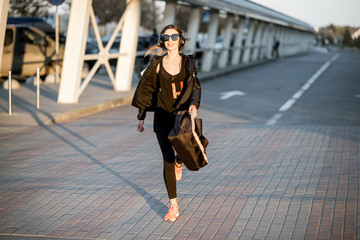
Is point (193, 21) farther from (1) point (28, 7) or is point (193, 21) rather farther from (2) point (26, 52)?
(1) point (28, 7)

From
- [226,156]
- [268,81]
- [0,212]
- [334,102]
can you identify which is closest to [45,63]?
[268,81]

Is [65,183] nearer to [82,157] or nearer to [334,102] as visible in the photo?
[82,157]

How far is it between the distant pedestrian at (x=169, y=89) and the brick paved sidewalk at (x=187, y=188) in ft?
1.73

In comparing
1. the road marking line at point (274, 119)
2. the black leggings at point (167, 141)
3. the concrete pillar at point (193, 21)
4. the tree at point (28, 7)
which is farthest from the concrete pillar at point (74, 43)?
the tree at point (28, 7)

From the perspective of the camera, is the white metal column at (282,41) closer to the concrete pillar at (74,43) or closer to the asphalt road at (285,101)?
the asphalt road at (285,101)

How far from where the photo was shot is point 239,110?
48.1ft

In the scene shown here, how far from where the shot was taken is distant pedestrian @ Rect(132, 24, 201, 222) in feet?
17.8

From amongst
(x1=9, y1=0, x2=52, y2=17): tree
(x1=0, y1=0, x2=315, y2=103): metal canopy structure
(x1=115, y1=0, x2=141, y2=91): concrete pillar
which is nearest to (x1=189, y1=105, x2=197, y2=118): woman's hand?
(x1=0, y1=0, x2=315, y2=103): metal canopy structure

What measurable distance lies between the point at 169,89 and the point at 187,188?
172 cm

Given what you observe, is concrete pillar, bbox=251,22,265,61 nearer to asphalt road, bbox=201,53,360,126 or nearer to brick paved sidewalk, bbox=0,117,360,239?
asphalt road, bbox=201,53,360,126

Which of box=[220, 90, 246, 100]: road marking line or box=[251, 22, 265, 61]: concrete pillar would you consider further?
box=[251, 22, 265, 61]: concrete pillar

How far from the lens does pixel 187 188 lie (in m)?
6.82

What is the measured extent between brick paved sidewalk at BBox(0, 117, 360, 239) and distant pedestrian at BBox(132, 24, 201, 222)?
1.73ft

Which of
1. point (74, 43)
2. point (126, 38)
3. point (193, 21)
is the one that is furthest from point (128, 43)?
point (193, 21)
